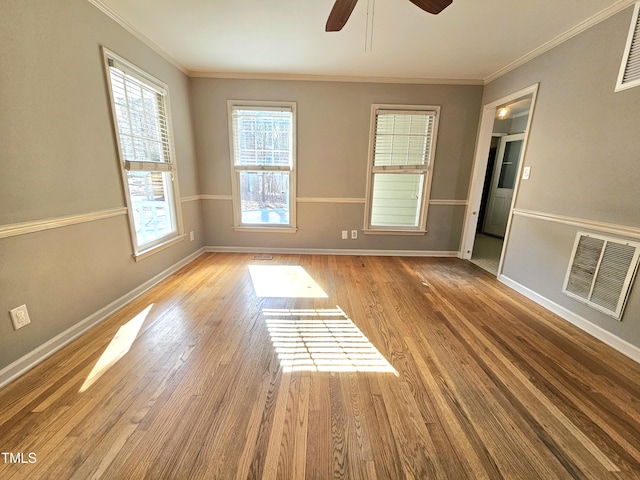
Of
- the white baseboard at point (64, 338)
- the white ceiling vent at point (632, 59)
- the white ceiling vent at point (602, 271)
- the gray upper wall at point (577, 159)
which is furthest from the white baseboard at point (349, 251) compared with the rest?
the white ceiling vent at point (632, 59)

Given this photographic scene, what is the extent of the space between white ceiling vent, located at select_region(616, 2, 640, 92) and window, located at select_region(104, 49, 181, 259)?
3.98 m

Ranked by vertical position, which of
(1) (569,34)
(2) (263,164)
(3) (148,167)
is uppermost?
(1) (569,34)

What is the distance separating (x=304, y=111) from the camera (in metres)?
3.50

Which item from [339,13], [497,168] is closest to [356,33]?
[339,13]

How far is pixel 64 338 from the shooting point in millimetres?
1784

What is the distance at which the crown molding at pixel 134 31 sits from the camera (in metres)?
1.99

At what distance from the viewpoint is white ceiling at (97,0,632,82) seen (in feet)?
6.51

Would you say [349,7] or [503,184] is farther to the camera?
[503,184]

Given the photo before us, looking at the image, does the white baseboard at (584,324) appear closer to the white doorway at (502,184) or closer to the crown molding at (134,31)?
the white doorway at (502,184)

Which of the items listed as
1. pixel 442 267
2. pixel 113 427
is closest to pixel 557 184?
pixel 442 267

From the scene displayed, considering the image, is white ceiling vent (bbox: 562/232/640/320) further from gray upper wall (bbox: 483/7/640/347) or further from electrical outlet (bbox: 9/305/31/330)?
electrical outlet (bbox: 9/305/31/330)

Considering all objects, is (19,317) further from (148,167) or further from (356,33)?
(356,33)

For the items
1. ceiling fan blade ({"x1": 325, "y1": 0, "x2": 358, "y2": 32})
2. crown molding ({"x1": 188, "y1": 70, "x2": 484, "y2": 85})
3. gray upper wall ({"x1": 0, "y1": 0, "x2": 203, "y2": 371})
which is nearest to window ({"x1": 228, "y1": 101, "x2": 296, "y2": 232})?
crown molding ({"x1": 188, "y1": 70, "x2": 484, "y2": 85})

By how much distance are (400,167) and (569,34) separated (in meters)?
1.94
